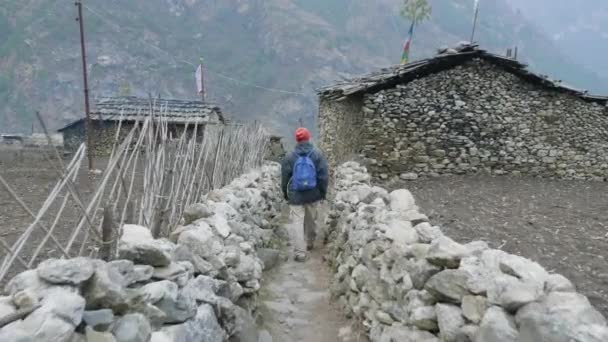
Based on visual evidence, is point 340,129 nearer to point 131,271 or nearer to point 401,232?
point 401,232

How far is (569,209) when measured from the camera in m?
5.62

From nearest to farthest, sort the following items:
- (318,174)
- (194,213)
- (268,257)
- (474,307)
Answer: (474,307)
(194,213)
(268,257)
(318,174)

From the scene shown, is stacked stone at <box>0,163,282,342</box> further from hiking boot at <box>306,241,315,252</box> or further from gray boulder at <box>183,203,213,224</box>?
hiking boot at <box>306,241,315,252</box>

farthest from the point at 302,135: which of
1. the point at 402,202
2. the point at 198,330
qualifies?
the point at 198,330

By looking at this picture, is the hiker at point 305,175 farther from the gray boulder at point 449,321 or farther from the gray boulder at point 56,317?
the gray boulder at point 56,317

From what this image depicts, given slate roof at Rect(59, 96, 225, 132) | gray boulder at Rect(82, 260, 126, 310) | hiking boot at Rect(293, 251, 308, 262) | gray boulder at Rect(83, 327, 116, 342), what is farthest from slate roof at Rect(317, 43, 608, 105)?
gray boulder at Rect(83, 327, 116, 342)

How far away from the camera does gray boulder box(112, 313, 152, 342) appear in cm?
206

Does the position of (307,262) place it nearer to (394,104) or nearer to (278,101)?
(394,104)

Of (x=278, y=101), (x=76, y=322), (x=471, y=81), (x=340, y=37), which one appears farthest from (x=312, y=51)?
(x=76, y=322)

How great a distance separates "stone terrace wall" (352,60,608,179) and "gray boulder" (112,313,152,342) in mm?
7124

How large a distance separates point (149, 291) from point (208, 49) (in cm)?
6139

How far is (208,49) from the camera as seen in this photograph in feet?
198

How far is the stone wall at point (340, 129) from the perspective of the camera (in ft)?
31.6

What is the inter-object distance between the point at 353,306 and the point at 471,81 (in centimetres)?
651
